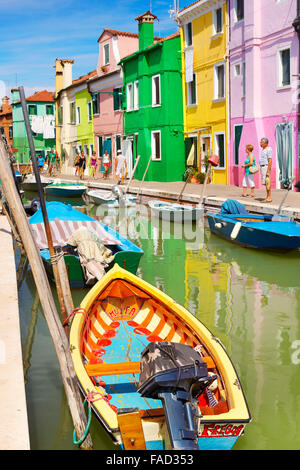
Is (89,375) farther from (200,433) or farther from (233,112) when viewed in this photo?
(233,112)

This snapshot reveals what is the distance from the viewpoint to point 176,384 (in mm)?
3910

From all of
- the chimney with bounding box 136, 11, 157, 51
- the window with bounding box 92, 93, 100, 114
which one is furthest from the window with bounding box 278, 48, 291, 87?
the window with bounding box 92, 93, 100, 114

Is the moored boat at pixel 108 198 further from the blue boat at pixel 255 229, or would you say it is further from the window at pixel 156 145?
the blue boat at pixel 255 229

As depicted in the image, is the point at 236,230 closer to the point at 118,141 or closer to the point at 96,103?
the point at 118,141

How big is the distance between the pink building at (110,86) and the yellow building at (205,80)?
22.3 ft

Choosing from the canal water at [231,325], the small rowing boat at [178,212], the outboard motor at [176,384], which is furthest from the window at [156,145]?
the outboard motor at [176,384]

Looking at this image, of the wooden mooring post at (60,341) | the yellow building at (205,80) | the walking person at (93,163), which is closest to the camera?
the wooden mooring post at (60,341)

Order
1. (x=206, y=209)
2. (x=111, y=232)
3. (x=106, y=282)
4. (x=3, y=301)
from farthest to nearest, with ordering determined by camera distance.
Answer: (x=206, y=209) < (x=111, y=232) < (x=106, y=282) < (x=3, y=301)

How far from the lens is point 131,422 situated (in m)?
3.91

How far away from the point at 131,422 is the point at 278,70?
61.3ft

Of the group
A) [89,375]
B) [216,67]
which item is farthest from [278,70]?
[89,375]

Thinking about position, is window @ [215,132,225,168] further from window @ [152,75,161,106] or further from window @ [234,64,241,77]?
window @ [152,75,161,106]

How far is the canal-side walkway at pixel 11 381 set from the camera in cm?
347
